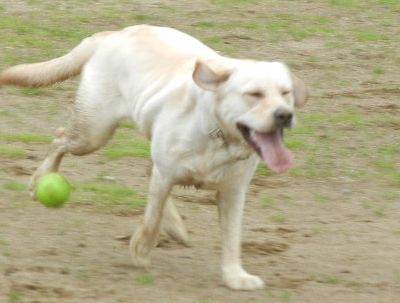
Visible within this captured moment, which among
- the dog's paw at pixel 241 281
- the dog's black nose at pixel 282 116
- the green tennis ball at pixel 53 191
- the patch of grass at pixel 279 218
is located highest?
the dog's black nose at pixel 282 116

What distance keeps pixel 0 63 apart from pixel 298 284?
18.3 ft

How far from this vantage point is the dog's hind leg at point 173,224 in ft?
24.9

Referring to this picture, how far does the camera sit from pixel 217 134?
649cm

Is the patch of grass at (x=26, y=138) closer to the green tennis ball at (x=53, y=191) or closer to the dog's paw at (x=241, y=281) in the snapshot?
the green tennis ball at (x=53, y=191)

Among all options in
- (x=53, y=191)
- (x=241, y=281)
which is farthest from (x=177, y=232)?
(x=241, y=281)

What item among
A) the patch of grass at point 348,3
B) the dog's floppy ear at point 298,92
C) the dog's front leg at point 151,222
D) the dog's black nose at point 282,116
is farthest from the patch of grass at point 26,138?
the patch of grass at point 348,3

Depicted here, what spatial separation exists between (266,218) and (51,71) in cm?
168

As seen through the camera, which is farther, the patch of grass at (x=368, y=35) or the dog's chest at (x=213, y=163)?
the patch of grass at (x=368, y=35)

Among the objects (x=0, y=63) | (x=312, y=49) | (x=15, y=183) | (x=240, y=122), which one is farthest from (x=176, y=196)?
(x=312, y=49)

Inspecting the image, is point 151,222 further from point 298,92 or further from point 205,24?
point 205,24

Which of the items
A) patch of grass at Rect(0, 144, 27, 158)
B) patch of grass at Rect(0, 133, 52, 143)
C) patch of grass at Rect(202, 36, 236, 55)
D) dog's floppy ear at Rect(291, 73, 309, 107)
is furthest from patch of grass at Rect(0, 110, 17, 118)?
dog's floppy ear at Rect(291, 73, 309, 107)

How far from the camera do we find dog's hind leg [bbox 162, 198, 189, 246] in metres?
7.59

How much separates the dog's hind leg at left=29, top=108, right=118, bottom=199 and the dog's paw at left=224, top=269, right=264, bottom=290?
1.38m

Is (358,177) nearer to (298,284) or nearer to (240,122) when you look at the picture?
(298,284)
